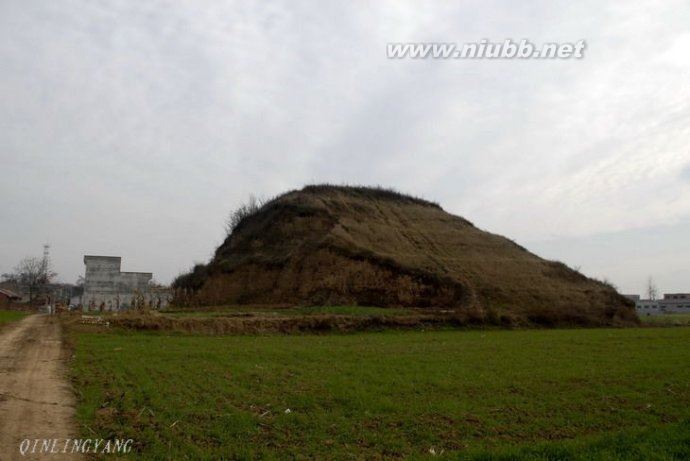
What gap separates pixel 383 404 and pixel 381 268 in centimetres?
3233

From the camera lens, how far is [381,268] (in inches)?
1663

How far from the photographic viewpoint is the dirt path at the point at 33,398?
779 centimetres

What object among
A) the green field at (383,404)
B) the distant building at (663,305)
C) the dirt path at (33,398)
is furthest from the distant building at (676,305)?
the dirt path at (33,398)

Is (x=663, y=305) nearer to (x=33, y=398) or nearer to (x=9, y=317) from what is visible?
(x=9, y=317)

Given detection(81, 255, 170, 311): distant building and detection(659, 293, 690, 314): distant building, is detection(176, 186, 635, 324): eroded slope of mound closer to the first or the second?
detection(81, 255, 170, 311): distant building

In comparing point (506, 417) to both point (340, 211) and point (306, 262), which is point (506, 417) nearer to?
point (306, 262)

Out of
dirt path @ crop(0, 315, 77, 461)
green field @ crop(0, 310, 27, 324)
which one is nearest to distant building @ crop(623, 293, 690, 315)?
green field @ crop(0, 310, 27, 324)

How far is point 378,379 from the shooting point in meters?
12.7

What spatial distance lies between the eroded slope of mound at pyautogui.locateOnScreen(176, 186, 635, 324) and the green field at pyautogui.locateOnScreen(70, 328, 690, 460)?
23.0 meters

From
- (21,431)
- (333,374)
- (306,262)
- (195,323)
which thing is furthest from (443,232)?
(21,431)

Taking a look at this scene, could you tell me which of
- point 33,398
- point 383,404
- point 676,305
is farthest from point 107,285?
point 676,305

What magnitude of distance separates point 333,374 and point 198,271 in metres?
42.8

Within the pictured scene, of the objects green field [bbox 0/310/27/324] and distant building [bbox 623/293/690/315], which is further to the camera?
distant building [bbox 623/293/690/315]

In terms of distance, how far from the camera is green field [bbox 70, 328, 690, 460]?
7.52m
